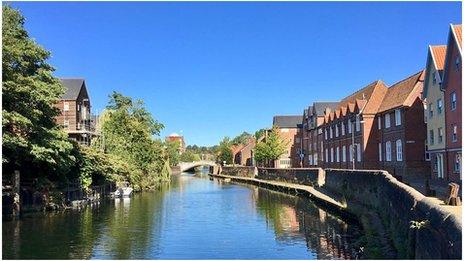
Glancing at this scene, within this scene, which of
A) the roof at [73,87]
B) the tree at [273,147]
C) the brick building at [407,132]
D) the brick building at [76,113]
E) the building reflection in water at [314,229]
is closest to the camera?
the building reflection in water at [314,229]

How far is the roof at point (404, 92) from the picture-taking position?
174ft

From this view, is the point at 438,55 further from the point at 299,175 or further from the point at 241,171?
the point at 241,171

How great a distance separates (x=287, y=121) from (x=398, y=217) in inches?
3684

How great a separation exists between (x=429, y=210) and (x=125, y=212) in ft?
90.3

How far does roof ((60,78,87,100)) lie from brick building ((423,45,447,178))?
43977 mm

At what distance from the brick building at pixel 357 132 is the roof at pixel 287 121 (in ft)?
115

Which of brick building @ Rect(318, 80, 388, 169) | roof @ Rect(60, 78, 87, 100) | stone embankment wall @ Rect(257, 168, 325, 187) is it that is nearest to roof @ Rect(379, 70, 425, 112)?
brick building @ Rect(318, 80, 388, 169)

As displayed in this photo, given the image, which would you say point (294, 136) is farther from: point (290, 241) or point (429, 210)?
point (429, 210)

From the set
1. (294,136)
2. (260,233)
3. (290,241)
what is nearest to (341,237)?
(290,241)

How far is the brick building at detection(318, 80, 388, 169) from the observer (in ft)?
204

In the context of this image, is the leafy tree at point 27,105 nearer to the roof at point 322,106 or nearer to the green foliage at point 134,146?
the green foliage at point 134,146

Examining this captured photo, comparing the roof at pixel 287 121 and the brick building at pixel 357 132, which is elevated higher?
the roof at pixel 287 121

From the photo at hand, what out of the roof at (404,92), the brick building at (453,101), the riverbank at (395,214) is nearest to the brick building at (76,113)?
the riverbank at (395,214)

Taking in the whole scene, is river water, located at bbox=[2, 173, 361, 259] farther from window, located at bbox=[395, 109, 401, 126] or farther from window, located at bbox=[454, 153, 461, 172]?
window, located at bbox=[395, 109, 401, 126]
